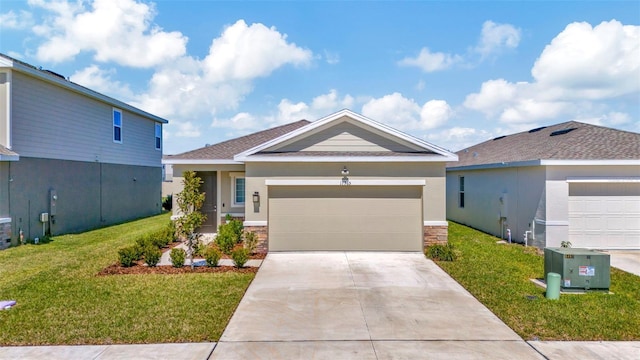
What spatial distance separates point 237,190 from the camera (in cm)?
1429

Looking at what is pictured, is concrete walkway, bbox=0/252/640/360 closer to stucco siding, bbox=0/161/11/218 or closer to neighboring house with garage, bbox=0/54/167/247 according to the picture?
stucco siding, bbox=0/161/11/218

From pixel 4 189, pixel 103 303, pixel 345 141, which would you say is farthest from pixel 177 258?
pixel 4 189

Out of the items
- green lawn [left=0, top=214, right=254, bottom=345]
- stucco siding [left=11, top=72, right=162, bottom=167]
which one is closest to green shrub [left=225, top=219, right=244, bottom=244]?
green lawn [left=0, top=214, right=254, bottom=345]

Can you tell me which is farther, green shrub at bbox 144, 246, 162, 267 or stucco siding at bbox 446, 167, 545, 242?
stucco siding at bbox 446, 167, 545, 242

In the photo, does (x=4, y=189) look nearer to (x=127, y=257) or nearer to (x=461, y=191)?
(x=127, y=257)

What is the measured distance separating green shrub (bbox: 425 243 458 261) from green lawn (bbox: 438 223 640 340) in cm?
23

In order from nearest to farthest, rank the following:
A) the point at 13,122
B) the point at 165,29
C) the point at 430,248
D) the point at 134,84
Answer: the point at 430,248
the point at 13,122
the point at 165,29
the point at 134,84

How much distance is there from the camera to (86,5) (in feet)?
42.7

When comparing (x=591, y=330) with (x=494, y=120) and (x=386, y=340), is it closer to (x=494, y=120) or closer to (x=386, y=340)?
(x=386, y=340)

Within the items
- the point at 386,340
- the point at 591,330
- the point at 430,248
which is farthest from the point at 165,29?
the point at 591,330

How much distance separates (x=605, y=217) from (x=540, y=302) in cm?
714

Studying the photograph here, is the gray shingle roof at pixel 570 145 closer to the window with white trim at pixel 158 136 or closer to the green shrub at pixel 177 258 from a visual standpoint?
the green shrub at pixel 177 258

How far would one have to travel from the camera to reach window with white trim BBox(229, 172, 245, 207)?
14.2 metres

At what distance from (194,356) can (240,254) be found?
14.9 ft
